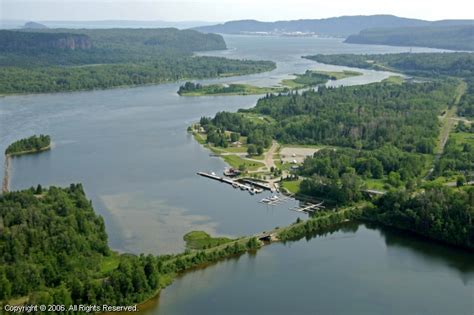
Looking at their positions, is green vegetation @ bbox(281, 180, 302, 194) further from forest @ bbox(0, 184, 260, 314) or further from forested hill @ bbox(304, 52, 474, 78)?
forested hill @ bbox(304, 52, 474, 78)

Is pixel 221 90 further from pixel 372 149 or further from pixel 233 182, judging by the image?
pixel 233 182

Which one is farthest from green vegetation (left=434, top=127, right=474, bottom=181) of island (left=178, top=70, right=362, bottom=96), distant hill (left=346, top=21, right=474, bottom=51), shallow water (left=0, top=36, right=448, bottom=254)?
distant hill (left=346, top=21, right=474, bottom=51)

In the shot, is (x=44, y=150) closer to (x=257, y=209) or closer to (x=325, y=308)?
(x=257, y=209)

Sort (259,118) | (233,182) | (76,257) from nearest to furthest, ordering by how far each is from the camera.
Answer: (76,257)
(233,182)
(259,118)

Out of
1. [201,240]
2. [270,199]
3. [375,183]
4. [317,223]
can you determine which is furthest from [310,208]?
[201,240]

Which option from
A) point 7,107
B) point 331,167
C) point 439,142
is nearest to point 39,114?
point 7,107

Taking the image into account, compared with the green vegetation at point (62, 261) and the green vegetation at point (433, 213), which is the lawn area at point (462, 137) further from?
the green vegetation at point (62, 261)
